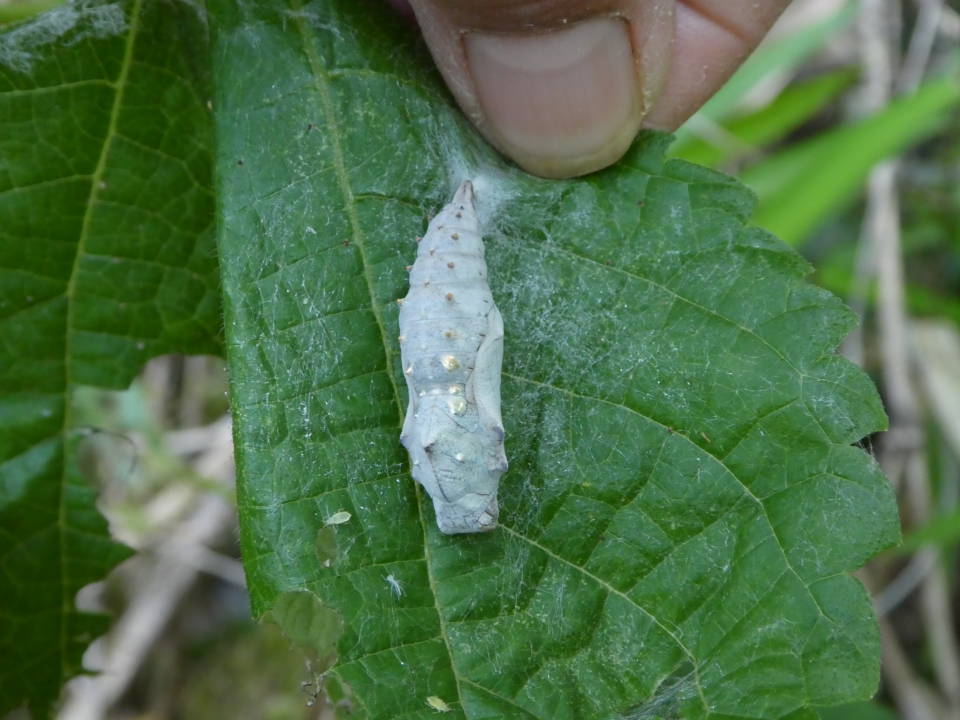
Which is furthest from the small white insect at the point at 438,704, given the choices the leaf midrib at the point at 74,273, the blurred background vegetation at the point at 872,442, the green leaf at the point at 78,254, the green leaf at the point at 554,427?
the blurred background vegetation at the point at 872,442

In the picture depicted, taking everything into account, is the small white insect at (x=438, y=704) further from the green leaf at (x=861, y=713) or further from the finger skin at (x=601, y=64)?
the green leaf at (x=861, y=713)

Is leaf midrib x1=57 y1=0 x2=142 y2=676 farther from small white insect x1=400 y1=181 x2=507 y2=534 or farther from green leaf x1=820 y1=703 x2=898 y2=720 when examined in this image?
green leaf x1=820 y1=703 x2=898 y2=720

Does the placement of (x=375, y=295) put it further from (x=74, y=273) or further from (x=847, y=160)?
(x=847, y=160)

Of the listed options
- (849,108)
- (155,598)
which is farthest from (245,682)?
(849,108)

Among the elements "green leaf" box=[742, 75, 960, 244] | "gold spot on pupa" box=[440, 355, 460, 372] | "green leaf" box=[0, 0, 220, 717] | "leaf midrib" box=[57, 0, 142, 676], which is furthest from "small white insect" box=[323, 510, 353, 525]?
"green leaf" box=[742, 75, 960, 244]

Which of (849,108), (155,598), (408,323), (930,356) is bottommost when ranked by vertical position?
(155,598)

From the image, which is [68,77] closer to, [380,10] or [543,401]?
[380,10]

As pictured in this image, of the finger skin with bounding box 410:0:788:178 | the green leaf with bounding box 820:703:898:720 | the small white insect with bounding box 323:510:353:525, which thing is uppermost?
the finger skin with bounding box 410:0:788:178
